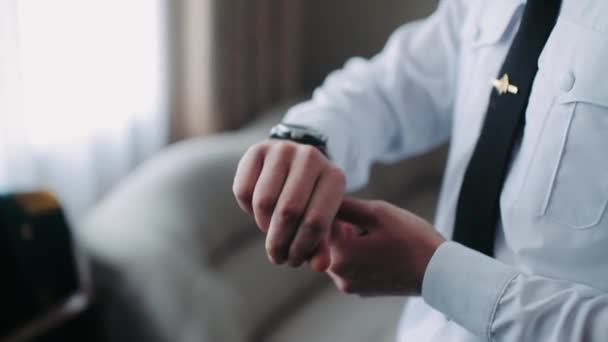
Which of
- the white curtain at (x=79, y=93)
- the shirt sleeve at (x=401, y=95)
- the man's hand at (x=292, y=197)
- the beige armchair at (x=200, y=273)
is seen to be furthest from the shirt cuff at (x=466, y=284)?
the white curtain at (x=79, y=93)

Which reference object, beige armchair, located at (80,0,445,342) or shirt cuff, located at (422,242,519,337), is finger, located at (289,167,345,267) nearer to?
shirt cuff, located at (422,242,519,337)

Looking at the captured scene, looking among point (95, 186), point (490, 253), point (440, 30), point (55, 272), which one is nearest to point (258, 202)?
point (490, 253)

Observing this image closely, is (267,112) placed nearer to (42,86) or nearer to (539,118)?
(42,86)

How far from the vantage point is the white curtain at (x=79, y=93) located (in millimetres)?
1240

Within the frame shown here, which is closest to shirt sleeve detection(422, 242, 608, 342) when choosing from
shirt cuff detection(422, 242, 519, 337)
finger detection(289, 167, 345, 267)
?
shirt cuff detection(422, 242, 519, 337)

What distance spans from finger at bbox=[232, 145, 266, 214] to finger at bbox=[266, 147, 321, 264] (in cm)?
4

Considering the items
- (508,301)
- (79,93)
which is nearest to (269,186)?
(508,301)

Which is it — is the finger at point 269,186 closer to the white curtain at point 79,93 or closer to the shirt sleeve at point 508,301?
the shirt sleeve at point 508,301

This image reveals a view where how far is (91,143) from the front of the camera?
1.46m

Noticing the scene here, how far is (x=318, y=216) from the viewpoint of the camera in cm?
54

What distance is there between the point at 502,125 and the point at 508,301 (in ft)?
0.61

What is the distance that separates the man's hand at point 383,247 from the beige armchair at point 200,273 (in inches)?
28.3

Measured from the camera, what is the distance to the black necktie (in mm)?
609

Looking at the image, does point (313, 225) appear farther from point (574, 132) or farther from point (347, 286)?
point (574, 132)
